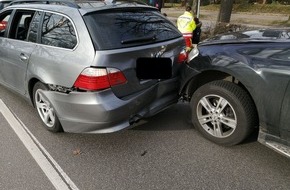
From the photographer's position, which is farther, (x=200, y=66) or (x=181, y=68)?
(x=181, y=68)

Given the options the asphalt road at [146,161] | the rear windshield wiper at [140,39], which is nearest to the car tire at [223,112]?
the asphalt road at [146,161]

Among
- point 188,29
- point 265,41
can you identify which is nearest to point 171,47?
point 265,41

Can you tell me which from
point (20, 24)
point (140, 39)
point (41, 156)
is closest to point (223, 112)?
point (140, 39)

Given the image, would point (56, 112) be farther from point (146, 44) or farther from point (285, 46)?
point (285, 46)

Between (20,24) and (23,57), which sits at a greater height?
(20,24)

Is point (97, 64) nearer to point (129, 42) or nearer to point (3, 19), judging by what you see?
point (129, 42)

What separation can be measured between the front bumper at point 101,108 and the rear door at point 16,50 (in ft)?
2.46

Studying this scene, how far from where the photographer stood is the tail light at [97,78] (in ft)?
9.95

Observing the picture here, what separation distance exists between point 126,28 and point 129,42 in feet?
0.66

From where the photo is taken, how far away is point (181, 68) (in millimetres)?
3852

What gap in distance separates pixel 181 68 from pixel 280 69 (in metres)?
1.36

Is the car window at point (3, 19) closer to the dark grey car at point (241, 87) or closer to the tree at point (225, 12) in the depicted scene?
the dark grey car at point (241, 87)

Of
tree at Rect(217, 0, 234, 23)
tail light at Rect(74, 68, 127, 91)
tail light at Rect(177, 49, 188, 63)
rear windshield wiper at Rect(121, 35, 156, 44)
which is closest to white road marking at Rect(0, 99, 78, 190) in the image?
tail light at Rect(74, 68, 127, 91)

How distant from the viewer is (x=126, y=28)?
341cm
